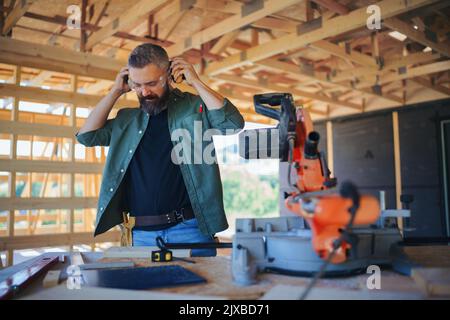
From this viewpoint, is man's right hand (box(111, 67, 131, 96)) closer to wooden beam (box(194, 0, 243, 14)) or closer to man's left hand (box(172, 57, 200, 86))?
man's left hand (box(172, 57, 200, 86))

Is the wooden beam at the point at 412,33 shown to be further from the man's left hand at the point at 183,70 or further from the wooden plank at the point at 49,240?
the wooden plank at the point at 49,240

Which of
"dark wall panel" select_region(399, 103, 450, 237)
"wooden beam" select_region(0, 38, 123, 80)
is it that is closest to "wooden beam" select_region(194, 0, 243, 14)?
"wooden beam" select_region(0, 38, 123, 80)

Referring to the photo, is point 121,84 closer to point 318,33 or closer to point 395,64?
point 318,33

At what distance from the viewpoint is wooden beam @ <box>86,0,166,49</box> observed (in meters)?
3.25

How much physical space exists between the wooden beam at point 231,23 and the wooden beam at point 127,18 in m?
0.77

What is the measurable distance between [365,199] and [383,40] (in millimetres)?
5160

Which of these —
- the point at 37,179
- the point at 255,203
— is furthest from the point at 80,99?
the point at 255,203

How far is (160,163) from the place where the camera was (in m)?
1.86

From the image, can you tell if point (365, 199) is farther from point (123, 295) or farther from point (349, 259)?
point (123, 295)

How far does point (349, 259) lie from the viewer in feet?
3.42

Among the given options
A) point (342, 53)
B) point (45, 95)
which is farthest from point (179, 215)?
point (342, 53)

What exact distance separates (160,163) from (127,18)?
7.44 feet

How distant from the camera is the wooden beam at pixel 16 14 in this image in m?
3.26
